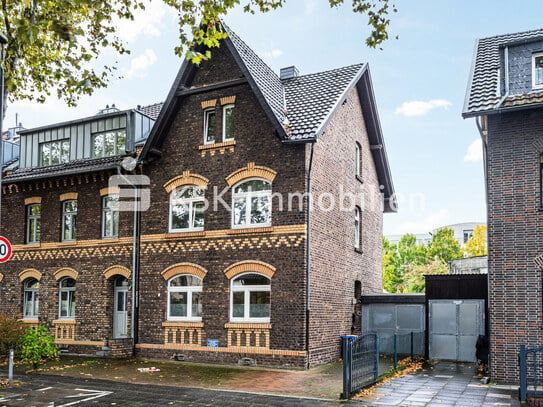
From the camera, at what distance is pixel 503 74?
16.4 metres

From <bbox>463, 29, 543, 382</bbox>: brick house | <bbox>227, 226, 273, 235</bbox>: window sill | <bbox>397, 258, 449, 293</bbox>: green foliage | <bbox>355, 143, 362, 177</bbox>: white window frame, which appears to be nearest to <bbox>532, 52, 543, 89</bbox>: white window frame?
<bbox>463, 29, 543, 382</bbox>: brick house

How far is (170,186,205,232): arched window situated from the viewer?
20031 mm

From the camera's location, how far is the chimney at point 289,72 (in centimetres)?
2320

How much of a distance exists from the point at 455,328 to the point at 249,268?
25.8ft

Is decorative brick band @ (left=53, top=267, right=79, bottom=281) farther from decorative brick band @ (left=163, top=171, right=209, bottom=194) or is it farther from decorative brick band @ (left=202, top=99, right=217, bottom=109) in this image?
decorative brick band @ (left=202, top=99, right=217, bottom=109)

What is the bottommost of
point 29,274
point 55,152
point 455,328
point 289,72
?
point 455,328

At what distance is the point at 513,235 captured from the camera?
15.3 metres

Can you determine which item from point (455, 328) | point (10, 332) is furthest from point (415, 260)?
point (10, 332)

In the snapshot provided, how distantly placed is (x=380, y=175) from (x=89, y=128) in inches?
496

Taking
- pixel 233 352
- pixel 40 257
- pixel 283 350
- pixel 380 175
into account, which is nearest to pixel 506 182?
pixel 283 350

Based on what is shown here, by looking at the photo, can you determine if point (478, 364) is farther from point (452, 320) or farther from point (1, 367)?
point (1, 367)

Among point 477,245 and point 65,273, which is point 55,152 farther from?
point 477,245

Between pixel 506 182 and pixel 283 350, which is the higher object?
pixel 506 182

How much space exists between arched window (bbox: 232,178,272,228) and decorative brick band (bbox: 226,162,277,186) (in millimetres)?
187
